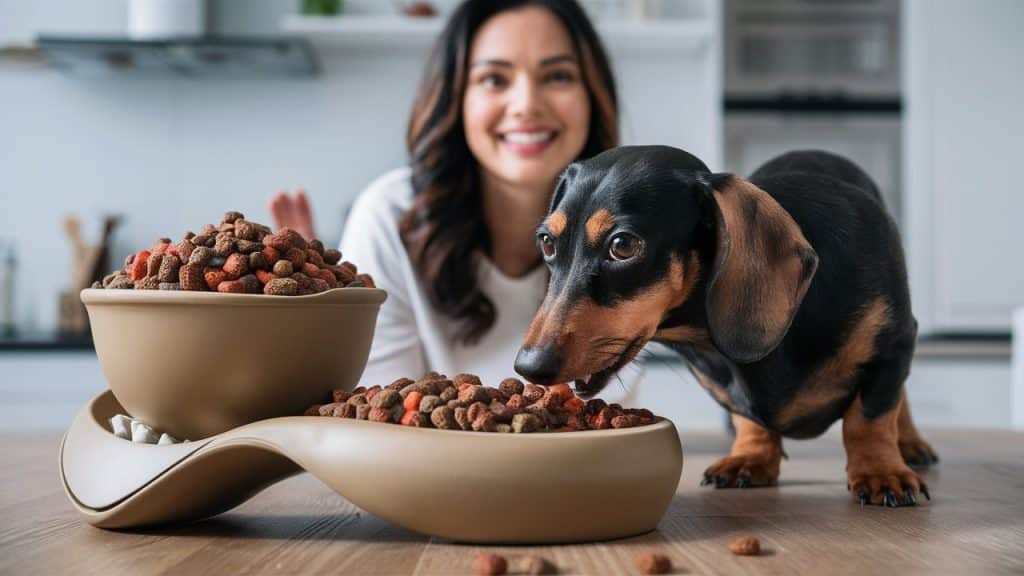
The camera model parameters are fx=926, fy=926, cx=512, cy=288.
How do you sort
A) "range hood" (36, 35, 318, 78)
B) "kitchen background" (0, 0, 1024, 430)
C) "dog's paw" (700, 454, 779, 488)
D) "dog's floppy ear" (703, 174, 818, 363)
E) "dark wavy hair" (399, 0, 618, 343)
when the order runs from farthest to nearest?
"kitchen background" (0, 0, 1024, 430) → "range hood" (36, 35, 318, 78) → "dark wavy hair" (399, 0, 618, 343) → "dog's paw" (700, 454, 779, 488) → "dog's floppy ear" (703, 174, 818, 363)

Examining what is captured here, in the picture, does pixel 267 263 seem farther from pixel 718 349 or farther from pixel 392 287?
pixel 392 287

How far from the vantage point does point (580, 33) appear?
6.36 ft

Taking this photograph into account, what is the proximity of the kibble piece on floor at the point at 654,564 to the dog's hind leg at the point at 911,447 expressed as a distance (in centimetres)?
69

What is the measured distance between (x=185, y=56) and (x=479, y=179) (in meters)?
1.80

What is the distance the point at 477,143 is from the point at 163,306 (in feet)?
4.00

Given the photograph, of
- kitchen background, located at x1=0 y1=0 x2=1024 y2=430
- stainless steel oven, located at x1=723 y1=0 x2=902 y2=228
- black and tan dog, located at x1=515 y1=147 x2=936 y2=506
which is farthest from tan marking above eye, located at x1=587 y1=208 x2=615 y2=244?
stainless steel oven, located at x1=723 y1=0 x2=902 y2=228

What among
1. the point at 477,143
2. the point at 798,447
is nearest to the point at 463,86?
the point at 477,143

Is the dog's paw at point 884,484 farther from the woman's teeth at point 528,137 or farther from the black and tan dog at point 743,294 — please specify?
the woman's teeth at point 528,137

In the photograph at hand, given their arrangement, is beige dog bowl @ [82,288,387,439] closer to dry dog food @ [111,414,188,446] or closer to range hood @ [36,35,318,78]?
dry dog food @ [111,414,188,446]

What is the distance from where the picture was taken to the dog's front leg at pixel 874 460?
878 millimetres

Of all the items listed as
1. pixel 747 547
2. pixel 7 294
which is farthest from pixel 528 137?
pixel 7 294

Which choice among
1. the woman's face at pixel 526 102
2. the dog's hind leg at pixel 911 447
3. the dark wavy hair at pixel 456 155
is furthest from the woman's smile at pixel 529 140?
the dog's hind leg at pixel 911 447

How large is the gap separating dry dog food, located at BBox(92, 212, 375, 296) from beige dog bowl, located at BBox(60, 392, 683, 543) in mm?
113

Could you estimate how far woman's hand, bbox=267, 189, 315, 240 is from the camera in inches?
69.6
